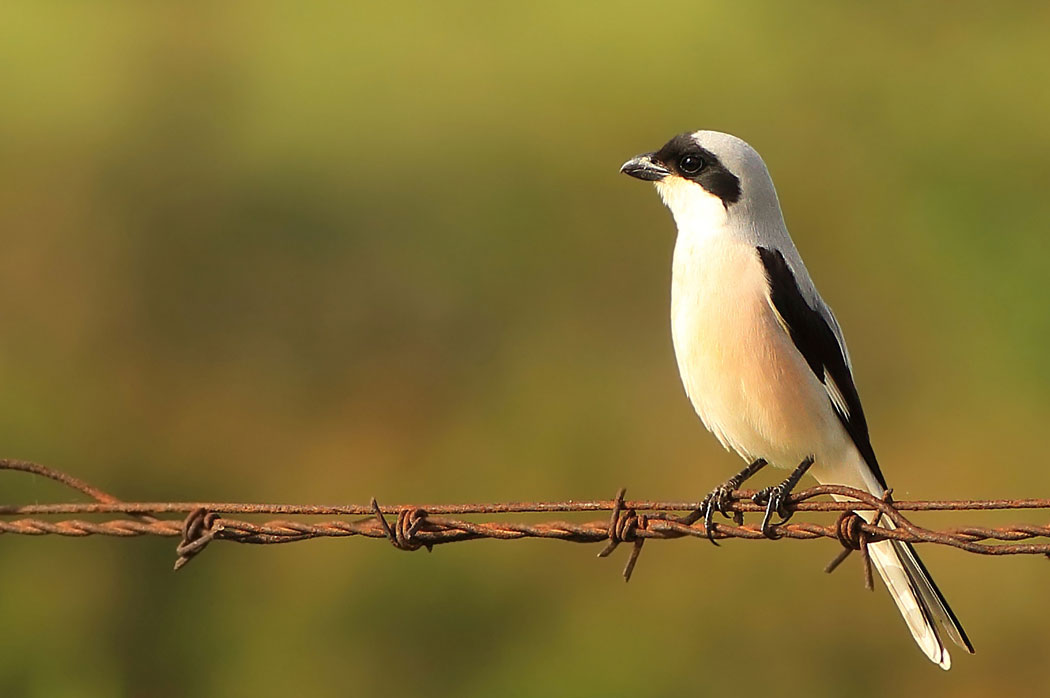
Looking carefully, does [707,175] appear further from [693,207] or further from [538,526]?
[538,526]

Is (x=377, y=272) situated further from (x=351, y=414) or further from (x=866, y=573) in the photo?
(x=866, y=573)

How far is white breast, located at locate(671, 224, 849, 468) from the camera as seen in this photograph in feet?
12.1

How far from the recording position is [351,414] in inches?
389

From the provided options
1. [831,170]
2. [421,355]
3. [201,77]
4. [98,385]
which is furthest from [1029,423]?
[201,77]

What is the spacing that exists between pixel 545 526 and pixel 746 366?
4.05 feet

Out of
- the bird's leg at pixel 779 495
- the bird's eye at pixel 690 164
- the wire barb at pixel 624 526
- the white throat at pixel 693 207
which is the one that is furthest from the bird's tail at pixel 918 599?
the bird's eye at pixel 690 164

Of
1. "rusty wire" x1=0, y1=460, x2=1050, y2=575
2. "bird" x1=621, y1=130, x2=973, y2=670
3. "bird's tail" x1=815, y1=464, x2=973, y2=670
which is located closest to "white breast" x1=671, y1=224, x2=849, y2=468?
"bird" x1=621, y1=130, x2=973, y2=670

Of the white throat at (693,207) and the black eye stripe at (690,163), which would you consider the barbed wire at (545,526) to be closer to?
the white throat at (693,207)

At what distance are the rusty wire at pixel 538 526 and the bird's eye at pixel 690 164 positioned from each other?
5.42 feet

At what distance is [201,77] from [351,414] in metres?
5.09

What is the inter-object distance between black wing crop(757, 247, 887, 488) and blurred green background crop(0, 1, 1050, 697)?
148 inches

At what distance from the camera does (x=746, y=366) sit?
3680 mm

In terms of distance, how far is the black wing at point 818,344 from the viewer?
3.73 meters

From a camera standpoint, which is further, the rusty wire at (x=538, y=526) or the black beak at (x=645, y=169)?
the black beak at (x=645, y=169)
